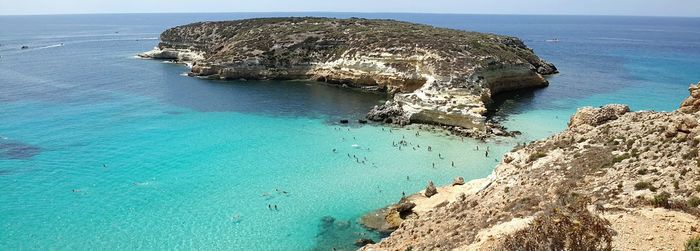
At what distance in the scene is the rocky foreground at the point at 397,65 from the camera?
177 ft

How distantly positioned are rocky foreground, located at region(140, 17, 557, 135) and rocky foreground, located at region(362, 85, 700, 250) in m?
22.9

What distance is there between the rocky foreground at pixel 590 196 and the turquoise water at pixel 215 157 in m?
7.72

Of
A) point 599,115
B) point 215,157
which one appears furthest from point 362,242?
point 215,157

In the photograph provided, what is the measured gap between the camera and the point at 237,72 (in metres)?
85.4

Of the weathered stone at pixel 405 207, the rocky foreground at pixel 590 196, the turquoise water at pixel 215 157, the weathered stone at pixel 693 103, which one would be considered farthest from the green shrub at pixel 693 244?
the turquoise water at pixel 215 157

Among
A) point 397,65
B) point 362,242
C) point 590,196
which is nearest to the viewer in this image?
point 590,196

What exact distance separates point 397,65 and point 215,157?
36.7 metres

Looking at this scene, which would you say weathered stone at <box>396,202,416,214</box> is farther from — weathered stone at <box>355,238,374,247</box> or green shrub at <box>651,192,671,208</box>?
green shrub at <box>651,192,671,208</box>

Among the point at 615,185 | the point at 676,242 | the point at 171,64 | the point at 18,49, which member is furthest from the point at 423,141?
the point at 18,49

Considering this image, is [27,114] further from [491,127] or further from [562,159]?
[562,159]

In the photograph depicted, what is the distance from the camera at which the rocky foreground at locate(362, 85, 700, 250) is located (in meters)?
14.8

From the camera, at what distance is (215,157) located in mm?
42500

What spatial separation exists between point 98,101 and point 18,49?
8580 cm

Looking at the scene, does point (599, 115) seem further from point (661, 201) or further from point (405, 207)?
point (405, 207)
